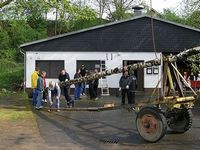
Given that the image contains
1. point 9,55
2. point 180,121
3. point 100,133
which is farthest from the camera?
point 9,55

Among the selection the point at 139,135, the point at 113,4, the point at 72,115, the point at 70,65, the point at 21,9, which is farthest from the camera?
the point at 113,4

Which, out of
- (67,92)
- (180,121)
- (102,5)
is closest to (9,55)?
(102,5)

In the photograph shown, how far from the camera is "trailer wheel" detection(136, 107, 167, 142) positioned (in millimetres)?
12633

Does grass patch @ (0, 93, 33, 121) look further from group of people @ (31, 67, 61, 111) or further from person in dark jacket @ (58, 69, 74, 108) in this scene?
person in dark jacket @ (58, 69, 74, 108)

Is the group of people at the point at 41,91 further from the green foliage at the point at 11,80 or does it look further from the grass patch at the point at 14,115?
the green foliage at the point at 11,80

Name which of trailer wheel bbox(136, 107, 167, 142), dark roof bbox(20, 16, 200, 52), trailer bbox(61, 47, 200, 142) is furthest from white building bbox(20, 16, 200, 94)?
trailer wheel bbox(136, 107, 167, 142)

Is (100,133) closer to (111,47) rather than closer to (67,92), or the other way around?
(67,92)

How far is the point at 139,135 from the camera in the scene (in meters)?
13.8

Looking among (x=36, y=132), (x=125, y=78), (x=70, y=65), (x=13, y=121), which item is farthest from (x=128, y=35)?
(x=36, y=132)

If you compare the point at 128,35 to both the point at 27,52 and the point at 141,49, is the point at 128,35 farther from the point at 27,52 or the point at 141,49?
the point at 27,52

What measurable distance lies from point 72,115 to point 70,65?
13.7m

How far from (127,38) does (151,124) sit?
2016 centimetres

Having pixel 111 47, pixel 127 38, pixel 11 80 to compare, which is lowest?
pixel 11 80

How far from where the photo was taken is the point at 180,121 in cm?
1440
